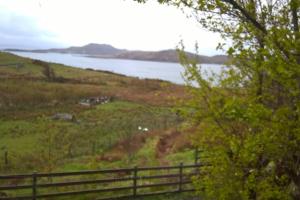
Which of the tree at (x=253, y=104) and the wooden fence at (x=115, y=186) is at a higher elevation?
the tree at (x=253, y=104)

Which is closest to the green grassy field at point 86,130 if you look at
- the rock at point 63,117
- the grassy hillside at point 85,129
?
the grassy hillside at point 85,129

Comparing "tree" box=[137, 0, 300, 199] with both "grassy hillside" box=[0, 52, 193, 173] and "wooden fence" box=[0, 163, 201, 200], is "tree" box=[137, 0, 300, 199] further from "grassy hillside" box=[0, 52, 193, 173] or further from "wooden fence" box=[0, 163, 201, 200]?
"wooden fence" box=[0, 163, 201, 200]

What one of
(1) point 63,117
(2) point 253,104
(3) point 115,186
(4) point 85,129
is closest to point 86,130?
(4) point 85,129

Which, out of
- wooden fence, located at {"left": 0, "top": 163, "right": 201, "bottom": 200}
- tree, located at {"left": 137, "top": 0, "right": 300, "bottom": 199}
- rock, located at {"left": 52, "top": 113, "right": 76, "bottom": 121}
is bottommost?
rock, located at {"left": 52, "top": 113, "right": 76, "bottom": 121}

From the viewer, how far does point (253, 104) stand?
22.6 ft

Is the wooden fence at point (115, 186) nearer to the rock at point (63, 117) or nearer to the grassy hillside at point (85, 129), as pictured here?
the grassy hillside at point (85, 129)

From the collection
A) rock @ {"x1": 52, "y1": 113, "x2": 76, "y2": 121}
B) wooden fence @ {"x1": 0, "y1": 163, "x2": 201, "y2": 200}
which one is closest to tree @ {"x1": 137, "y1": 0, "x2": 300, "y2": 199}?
wooden fence @ {"x1": 0, "y1": 163, "x2": 201, "y2": 200}

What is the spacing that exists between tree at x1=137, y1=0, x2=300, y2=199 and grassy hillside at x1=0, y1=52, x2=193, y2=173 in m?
1.15

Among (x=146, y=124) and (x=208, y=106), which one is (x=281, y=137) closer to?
(x=208, y=106)

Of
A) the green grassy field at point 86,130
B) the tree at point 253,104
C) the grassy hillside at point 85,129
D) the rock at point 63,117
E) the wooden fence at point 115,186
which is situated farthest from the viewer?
the rock at point 63,117

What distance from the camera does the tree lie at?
6.46 metres

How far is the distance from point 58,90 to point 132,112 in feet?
55.2

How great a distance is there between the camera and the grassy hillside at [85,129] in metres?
22.0

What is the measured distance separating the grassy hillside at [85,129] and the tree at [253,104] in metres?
1.15
